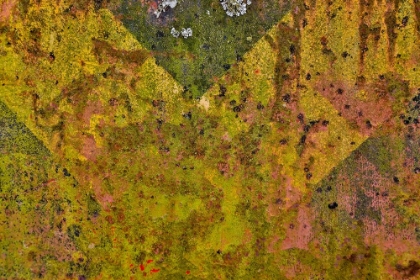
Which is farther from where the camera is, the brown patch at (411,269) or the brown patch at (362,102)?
the brown patch at (362,102)

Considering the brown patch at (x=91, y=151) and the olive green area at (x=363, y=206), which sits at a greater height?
the olive green area at (x=363, y=206)

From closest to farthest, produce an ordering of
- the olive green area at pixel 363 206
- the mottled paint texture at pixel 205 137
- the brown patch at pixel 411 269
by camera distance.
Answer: the brown patch at pixel 411 269 < the olive green area at pixel 363 206 < the mottled paint texture at pixel 205 137

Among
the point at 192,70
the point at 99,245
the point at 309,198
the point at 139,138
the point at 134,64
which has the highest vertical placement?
the point at 192,70

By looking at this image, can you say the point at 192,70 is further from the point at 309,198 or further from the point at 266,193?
the point at 309,198

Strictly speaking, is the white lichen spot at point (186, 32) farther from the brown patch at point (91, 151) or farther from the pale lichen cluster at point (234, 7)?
→ the brown patch at point (91, 151)

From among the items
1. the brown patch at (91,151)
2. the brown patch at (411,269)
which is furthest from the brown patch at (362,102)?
the brown patch at (91,151)

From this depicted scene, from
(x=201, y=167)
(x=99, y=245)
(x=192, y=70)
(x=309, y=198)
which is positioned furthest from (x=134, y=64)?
(x=309, y=198)

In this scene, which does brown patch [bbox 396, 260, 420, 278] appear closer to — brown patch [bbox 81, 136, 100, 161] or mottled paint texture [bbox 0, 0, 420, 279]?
mottled paint texture [bbox 0, 0, 420, 279]

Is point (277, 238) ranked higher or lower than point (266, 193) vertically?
lower
